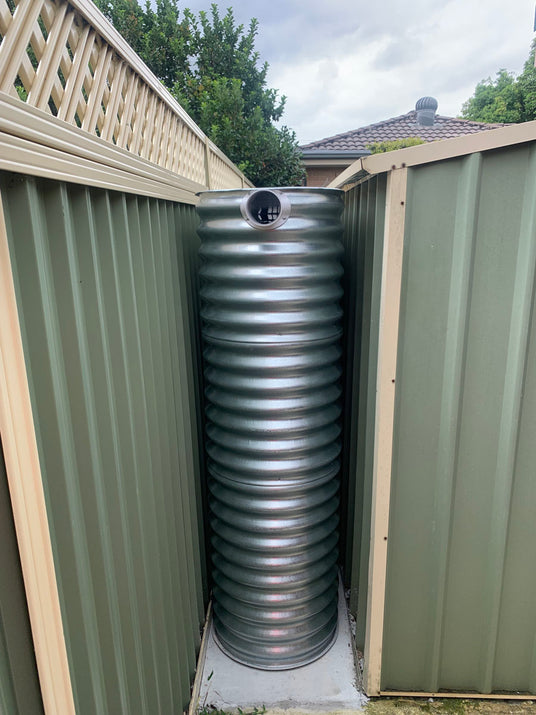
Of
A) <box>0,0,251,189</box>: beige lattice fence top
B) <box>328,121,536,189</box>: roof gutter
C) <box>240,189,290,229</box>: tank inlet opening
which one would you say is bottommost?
<box>240,189,290,229</box>: tank inlet opening

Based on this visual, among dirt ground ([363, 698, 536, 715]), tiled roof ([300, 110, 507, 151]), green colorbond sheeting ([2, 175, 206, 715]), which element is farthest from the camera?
tiled roof ([300, 110, 507, 151])

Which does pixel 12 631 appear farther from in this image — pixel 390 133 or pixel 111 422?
pixel 390 133

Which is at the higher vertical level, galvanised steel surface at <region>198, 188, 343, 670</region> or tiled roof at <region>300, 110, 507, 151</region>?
tiled roof at <region>300, 110, 507, 151</region>

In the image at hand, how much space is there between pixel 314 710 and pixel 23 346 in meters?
2.26

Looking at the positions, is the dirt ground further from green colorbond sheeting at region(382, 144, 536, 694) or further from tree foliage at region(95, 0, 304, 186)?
tree foliage at region(95, 0, 304, 186)

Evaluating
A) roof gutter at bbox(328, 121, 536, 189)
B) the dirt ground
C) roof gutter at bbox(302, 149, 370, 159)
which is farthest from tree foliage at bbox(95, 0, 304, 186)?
the dirt ground

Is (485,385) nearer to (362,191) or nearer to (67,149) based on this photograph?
(362,191)

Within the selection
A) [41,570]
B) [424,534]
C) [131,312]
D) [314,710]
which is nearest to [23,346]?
[41,570]

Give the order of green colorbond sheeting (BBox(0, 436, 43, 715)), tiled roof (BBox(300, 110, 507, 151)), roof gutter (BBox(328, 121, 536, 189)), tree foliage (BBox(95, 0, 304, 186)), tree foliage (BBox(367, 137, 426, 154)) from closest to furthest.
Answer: green colorbond sheeting (BBox(0, 436, 43, 715)) → roof gutter (BBox(328, 121, 536, 189)) → tree foliage (BBox(95, 0, 304, 186)) → tree foliage (BBox(367, 137, 426, 154)) → tiled roof (BBox(300, 110, 507, 151))

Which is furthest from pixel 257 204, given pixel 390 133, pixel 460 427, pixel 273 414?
pixel 390 133

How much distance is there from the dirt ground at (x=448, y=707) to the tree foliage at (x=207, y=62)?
8873 mm

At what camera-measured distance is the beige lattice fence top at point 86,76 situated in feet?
3.16

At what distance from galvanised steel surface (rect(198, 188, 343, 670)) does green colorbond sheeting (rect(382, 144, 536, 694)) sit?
41 cm

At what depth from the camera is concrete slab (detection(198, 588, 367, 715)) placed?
2.25 metres
